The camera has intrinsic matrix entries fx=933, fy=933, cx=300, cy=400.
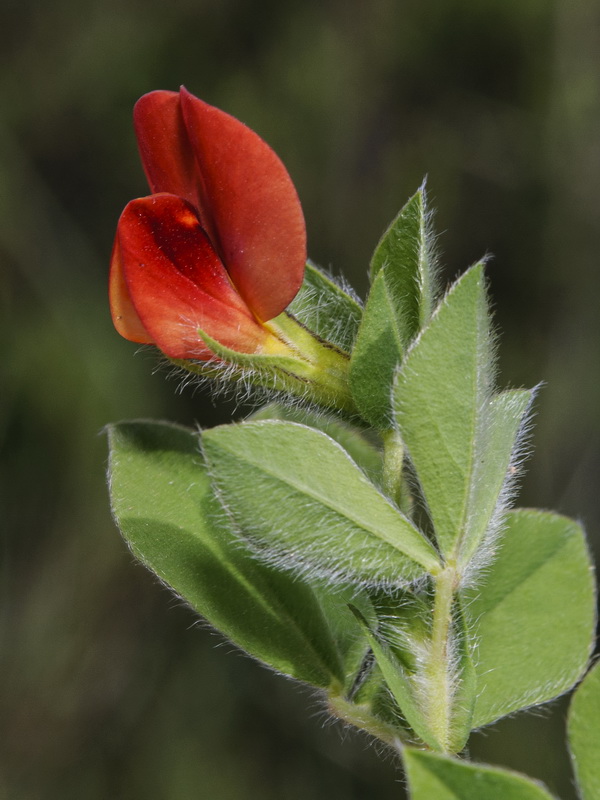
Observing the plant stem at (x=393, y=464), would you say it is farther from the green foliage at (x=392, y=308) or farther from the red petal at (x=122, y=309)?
the red petal at (x=122, y=309)

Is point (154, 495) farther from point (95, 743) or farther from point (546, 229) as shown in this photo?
point (546, 229)

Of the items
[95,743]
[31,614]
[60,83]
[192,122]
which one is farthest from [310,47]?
[192,122]

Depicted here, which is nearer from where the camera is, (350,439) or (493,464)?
(493,464)

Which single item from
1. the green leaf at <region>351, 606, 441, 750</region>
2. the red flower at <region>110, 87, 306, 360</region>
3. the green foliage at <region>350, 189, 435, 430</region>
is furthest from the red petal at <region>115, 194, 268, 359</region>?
the green leaf at <region>351, 606, 441, 750</region>

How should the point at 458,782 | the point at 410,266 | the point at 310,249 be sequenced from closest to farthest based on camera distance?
the point at 458,782 → the point at 410,266 → the point at 310,249

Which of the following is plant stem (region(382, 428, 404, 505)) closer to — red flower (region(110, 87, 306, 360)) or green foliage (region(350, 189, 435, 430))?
green foliage (region(350, 189, 435, 430))

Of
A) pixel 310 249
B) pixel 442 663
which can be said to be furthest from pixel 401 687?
pixel 310 249

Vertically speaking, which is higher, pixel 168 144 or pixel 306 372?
pixel 168 144

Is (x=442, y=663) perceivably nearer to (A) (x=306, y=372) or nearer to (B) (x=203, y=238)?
(A) (x=306, y=372)
